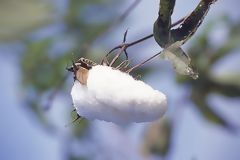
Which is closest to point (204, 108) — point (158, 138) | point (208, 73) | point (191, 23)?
point (208, 73)

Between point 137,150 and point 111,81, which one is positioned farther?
point 137,150

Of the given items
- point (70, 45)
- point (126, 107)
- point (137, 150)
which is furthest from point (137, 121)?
point (70, 45)

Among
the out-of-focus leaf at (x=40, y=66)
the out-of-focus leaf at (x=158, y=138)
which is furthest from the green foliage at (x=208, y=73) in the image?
the out-of-focus leaf at (x=40, y=66)

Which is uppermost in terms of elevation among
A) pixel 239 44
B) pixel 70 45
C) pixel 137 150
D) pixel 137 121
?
pixel 70 45

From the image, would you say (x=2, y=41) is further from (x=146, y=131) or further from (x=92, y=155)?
(x=146, y=131)

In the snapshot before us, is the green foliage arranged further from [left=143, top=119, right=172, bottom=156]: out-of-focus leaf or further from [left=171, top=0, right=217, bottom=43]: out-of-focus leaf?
[left=171, top=0, right=217, bottom=43]: out-of-focus leaf

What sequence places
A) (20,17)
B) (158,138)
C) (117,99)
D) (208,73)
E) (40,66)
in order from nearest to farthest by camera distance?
(117,99) → (158,138) → (208,73) → (40,66) → (20,17)

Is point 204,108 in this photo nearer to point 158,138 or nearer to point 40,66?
point 158,138

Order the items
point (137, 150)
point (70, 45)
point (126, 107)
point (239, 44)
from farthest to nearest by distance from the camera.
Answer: point (70, 45), point (239, 44), point (137, 150), point (126, 107)
